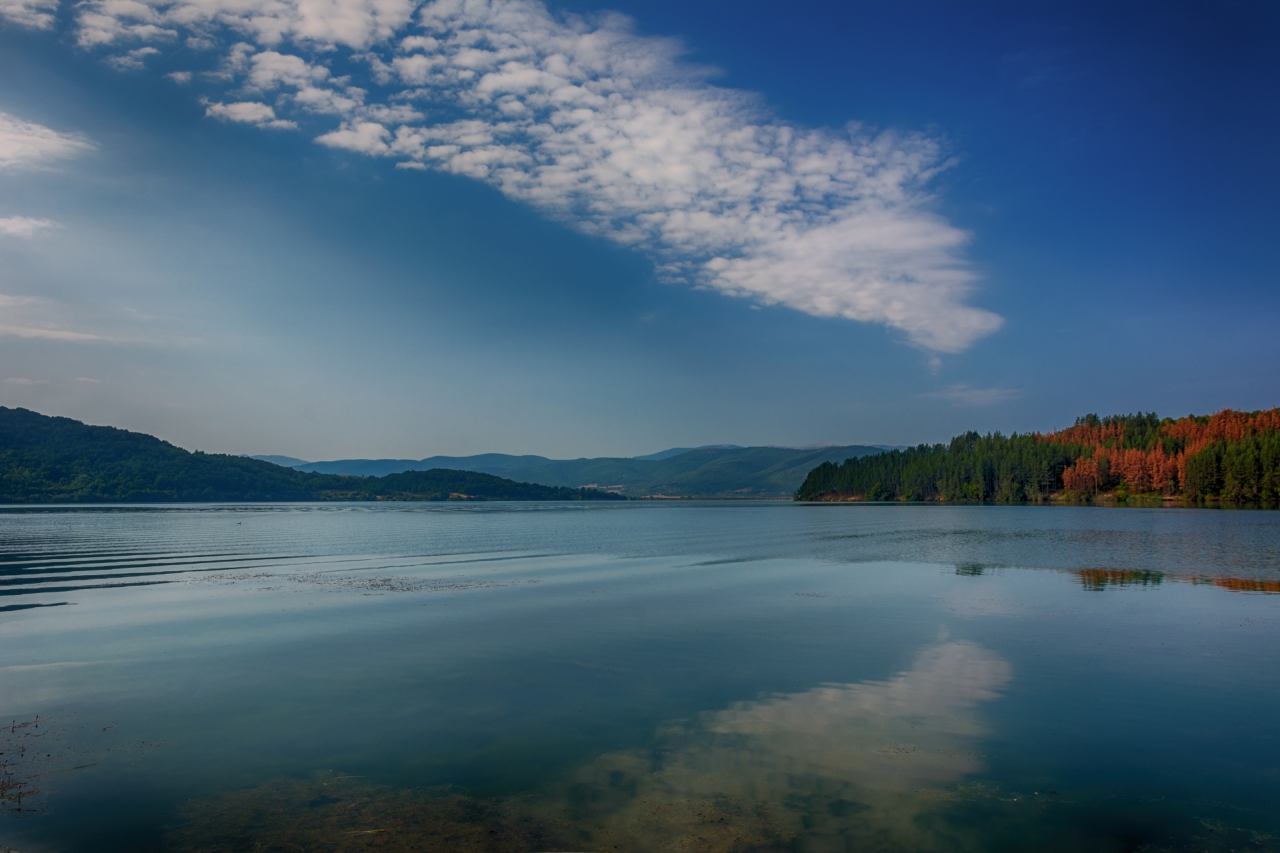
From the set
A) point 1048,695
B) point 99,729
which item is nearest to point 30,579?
point 99,729

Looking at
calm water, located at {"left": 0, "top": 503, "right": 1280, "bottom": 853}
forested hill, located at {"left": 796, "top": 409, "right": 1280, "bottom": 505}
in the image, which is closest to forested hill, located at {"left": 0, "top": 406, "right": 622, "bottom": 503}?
calm water, located at {"left": 0, "top": 503, "right": 1280, "bottom": 853}

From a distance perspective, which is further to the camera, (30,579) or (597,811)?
(30,579)

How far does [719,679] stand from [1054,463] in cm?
18317

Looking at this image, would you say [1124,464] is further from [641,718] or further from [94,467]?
[94,467]

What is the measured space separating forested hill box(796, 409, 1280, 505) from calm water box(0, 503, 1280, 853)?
130 metres

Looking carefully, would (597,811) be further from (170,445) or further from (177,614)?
(170,445)

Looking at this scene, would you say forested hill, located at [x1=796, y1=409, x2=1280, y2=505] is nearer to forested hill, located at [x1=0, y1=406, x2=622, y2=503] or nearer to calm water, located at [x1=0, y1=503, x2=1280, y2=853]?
calm water, located at [x1=0, y1=503, x2=1280, y2=853]

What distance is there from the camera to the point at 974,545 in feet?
146

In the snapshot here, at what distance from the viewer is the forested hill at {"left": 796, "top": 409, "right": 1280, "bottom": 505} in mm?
121312

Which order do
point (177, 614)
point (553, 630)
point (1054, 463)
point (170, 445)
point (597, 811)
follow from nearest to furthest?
point (597, 811) < point (553, 630) < point (177, 614) < point (1054, 463) < point (170, 445)

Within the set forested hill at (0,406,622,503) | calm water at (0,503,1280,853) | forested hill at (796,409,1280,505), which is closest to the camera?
calm water at (0,503,1280,853)

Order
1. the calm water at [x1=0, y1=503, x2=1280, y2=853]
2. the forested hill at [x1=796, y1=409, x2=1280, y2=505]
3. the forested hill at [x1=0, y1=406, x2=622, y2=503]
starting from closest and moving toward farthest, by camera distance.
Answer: the calm water at [x1=0, y1=503, x2=1280, y2=853] < the forested hill at [x1=796, y1=409, x2=1280, y2=505] < the forested hill at [x1=0, y1=406, x2=622, y2=503]

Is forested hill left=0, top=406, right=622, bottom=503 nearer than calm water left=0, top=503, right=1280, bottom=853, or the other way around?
calm water left=0, top=503, right=1280, bottom=853

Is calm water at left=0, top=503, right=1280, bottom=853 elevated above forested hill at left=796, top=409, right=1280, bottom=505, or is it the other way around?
forested hill at left=796, top=409, right=1280, bottom=505
